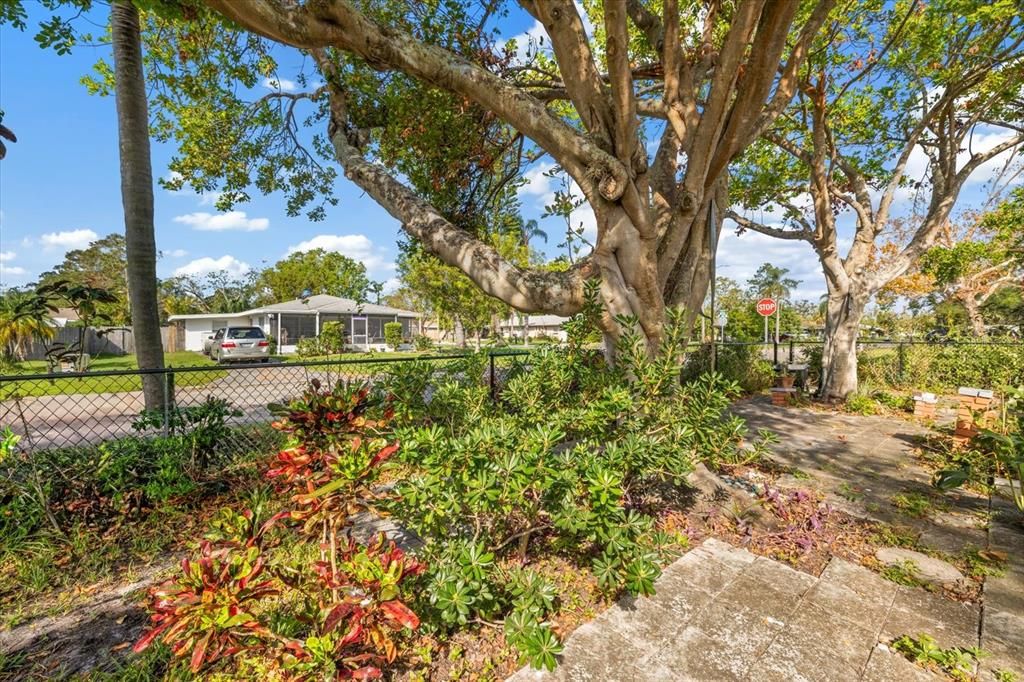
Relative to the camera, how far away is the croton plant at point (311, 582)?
143 cm

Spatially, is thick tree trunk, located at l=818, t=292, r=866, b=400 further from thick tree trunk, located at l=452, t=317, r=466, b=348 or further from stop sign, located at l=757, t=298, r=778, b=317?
thick tree trunk, located at l=452, t=317, r=466, b=348

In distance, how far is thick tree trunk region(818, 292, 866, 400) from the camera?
311 inches

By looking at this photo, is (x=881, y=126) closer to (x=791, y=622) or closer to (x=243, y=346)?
(x=791, y=622)

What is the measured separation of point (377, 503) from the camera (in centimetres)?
187

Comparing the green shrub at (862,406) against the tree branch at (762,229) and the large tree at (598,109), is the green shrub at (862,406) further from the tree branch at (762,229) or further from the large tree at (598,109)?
the large tree at (598,109)

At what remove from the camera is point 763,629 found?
208 centimetres

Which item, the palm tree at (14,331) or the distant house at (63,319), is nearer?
the palm tree at (14,331)

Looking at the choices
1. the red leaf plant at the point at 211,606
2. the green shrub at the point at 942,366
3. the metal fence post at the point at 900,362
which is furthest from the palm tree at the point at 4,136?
the metal fence post at the point at 900,362

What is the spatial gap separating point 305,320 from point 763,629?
30283mm

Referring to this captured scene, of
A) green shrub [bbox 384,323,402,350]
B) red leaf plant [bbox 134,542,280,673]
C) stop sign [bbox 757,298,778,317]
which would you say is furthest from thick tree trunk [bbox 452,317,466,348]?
red leaf plant [bbox 134,542,280,673]

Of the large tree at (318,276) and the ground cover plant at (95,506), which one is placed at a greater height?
the large tree at (318,276)

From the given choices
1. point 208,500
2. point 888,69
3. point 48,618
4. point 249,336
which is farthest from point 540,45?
point 249,336

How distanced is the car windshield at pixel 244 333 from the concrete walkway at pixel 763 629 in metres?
19.0

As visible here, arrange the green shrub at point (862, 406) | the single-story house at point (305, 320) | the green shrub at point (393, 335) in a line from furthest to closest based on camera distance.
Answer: the green shrub at point (393, 335) → the single-story house at point (305, 320) → the green shrub at point (862, 406)
